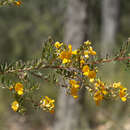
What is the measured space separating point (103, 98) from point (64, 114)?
3.65m

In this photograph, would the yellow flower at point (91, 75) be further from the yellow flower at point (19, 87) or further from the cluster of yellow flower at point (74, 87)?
the yellow flower at point (19, 87)

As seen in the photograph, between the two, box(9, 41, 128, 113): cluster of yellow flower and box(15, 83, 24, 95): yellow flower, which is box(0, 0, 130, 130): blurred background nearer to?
box(9, 41, 128, 113): cluster of yellow flower

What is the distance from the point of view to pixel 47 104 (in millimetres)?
1082

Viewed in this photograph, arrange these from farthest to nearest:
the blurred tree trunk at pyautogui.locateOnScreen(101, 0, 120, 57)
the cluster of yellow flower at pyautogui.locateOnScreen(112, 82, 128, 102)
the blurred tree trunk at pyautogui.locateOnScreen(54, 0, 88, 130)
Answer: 1. the blurred tree trunk at pyautogui.locateOnScreen(101, 0, 120, 57)
2. the blurred tree trunk at pyautogui.locateOnScreen(54, 0, 88, 130)
3. the cluster of yellow flower at pyautogui.locateOnScreen(112, 82, 128, 102)

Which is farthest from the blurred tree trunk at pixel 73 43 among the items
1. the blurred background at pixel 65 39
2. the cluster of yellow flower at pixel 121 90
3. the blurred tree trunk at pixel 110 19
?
the blurred tree trunk at pixel 110 19

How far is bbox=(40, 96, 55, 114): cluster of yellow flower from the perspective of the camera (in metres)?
1.07

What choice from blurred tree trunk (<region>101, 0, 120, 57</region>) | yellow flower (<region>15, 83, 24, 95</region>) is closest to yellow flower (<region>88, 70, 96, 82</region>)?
yellow flower (<region>15, 83, 24, 95</region>)

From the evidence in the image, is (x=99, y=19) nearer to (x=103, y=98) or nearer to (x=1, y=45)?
(x=1, y=45)

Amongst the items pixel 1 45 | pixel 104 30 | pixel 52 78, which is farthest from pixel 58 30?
pixel 52 78

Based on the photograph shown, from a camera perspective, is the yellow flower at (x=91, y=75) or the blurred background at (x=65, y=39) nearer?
the yellow flower at (x=91, y=75)

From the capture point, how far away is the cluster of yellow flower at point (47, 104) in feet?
3.50

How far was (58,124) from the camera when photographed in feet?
16.0

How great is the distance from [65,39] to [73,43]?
0.35 meters

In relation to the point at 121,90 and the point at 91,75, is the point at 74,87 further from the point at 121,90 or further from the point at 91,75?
the point at 121,90
